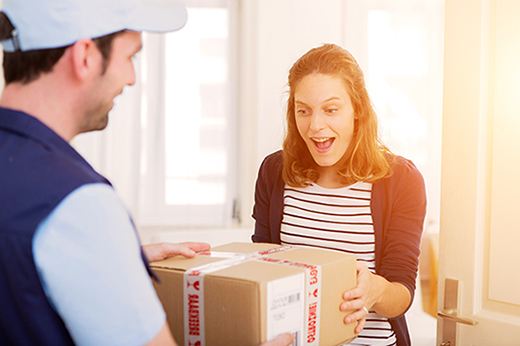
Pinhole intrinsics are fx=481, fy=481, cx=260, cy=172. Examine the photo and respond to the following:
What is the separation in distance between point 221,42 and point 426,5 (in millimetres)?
1436

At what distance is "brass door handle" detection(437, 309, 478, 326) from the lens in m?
1.25

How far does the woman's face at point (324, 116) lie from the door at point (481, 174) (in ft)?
0.90

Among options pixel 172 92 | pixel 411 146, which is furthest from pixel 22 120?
pixel 411 146

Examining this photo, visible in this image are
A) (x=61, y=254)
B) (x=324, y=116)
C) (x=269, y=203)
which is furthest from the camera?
(x=269, y=203)

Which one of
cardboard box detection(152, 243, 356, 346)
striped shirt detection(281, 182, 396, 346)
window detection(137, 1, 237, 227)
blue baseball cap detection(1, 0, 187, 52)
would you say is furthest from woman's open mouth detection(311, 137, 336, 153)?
window detection(137, 1, 237, 227)

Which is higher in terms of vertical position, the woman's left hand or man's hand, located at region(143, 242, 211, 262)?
man's hand, located at region(143, 242, 211, 262)

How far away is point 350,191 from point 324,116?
225mm

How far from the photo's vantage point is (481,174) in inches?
48.6

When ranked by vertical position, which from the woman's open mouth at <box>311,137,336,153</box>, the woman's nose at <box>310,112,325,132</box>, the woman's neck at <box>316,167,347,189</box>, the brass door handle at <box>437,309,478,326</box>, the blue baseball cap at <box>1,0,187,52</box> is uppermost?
the blue baseball cap at <box>1,0,187,52</box>

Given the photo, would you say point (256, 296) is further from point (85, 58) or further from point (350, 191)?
point (350, 191)

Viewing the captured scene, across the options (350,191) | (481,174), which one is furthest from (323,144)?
(481,174)

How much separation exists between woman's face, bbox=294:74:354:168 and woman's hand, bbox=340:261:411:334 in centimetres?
39

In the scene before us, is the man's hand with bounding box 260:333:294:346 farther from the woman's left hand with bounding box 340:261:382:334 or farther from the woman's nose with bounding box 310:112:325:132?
the woman's nose with bounding box 310:112:325:132

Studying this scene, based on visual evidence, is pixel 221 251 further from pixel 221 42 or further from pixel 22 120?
pixel 221 42
